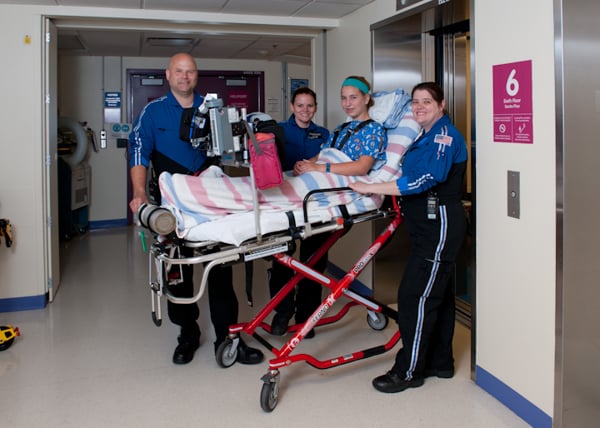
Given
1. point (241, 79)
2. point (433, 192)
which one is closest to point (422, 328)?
point (433, 192)

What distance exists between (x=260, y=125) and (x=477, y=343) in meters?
1.53

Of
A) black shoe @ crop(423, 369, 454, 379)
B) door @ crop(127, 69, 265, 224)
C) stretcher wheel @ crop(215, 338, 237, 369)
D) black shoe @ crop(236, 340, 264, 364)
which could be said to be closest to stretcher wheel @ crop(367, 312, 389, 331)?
black shoe @ crop(423, 369, 454, 379)

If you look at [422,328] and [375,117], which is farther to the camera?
[375,117]

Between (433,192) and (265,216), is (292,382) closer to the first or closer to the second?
(265,216)

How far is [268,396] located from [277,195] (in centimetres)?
94

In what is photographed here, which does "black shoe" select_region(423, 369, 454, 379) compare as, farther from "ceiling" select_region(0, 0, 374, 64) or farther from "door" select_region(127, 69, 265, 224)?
"door" select_region(127, 69, 265, 224)

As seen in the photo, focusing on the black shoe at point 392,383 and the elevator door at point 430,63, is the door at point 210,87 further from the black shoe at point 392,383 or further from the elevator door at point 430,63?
the black shoe at point 392,383

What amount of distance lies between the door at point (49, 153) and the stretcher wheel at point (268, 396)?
96.5 inches

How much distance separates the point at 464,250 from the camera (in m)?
4.26

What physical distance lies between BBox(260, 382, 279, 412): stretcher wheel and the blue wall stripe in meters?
1.05

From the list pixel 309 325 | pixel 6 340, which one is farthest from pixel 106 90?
pixel 309 325

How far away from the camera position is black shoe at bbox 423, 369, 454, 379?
3.05m

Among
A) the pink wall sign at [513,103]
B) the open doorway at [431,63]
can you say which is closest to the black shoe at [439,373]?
the open doorway at [431,63]

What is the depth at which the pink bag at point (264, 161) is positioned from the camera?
2.47m
